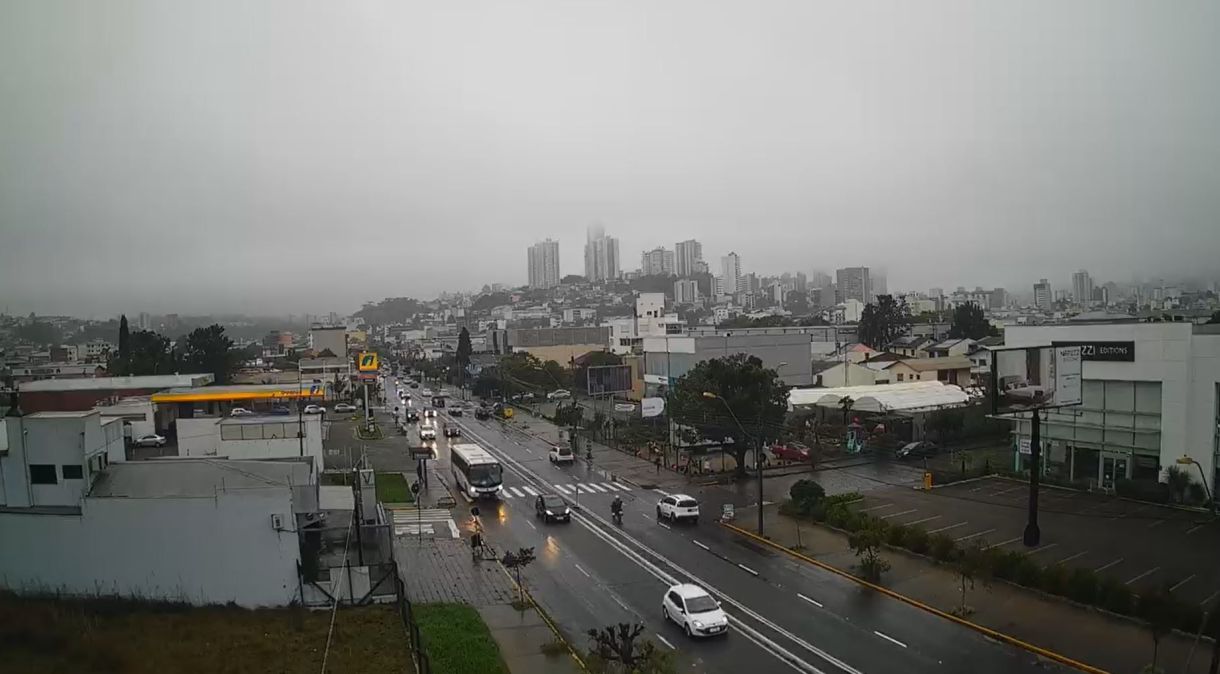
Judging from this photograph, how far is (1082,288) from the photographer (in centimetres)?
4181

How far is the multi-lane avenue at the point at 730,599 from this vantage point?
1177 centimetres

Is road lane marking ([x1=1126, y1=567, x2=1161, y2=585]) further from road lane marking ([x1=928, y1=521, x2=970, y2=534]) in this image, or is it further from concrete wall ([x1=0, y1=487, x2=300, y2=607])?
concrete wall ([x1=0, y1=487, x2=300, y2=607])

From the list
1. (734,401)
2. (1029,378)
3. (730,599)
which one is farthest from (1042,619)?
(734,401)

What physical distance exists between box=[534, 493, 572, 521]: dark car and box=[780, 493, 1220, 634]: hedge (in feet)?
27.0

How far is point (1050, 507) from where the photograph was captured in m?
21.2

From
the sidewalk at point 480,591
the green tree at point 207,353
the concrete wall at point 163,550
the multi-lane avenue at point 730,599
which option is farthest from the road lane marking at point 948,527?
the green tree at point 207,353

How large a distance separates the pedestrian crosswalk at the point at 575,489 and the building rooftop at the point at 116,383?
58.0ft

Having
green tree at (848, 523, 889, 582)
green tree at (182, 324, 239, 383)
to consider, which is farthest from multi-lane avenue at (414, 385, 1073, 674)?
green tree at (182, 324, 239, 383)

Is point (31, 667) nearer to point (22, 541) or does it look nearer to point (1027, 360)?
point (22, 541)

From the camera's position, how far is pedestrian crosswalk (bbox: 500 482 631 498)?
27.0 m

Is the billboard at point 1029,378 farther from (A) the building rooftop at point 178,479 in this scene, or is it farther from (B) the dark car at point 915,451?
(A) the building rooftop at point 178,479

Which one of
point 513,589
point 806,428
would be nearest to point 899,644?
point 513,589

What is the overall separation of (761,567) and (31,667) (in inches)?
539

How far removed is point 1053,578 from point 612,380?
137ft
